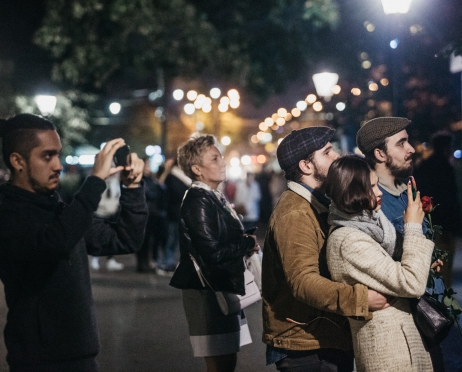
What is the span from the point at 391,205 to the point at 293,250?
110 centimetres

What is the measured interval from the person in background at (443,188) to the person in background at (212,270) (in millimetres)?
2910

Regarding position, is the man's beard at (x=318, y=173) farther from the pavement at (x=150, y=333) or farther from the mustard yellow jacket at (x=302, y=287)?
the pavement at (x=150, y=333)

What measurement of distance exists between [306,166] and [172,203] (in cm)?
849

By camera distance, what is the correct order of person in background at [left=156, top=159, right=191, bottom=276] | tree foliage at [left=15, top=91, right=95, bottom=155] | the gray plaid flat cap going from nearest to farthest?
the gray plaid flat cap, person in background at [left=156, top=159, right=191, bottom=276], tree foliage at [left=15, top=91, right=95, bottom=155]

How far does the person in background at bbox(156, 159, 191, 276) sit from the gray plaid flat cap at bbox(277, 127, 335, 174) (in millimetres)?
7168

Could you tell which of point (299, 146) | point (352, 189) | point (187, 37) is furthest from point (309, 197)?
point (187, 37)

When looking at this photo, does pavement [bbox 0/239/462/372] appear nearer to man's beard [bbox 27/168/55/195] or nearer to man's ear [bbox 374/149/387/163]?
man's ear [bbox 374/149/387/163]

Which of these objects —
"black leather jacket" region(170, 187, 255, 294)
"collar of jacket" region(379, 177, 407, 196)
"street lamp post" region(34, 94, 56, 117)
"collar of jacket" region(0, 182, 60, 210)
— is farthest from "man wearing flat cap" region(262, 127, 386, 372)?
"street lamp post" region(34, 94, 56, 117)

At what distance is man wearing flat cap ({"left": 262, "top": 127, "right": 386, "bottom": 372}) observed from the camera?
3113 mm

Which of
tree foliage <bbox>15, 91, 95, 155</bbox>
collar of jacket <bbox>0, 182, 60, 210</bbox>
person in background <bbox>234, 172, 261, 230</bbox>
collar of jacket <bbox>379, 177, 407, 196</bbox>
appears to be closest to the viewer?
collar of jacket <bbox>0, 182, 60, 210</bbox>

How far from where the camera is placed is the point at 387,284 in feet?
9.97

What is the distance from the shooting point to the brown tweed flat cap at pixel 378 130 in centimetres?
432

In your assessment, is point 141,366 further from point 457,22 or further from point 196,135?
point 457,22

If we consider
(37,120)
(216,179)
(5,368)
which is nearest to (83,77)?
(5,368)
